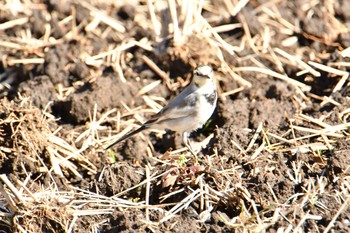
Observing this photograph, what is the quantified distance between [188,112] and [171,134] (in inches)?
27.8

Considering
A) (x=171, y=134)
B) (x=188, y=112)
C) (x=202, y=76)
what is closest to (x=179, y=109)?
(x=188, y=112)

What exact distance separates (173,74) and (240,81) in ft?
2.87

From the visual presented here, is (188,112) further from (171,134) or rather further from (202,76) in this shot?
(171,134)

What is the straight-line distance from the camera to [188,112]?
7223mm

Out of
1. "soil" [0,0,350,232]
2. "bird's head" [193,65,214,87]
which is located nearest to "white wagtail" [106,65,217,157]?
"bird's head" [193,65,214,87]

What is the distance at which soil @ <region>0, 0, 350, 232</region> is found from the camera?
18.7 feet

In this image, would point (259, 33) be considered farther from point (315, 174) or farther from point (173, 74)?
point (315, 174)

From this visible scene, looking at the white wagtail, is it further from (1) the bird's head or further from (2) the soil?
(2) the soil

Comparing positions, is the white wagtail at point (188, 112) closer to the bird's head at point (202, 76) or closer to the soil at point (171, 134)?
the bird's head at point (202, 76)

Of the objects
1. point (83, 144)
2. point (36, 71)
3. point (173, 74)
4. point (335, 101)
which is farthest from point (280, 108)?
point (36, 71)

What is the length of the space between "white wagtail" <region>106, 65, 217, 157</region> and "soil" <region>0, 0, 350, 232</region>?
304 millimetres

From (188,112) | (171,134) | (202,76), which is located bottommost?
(171,134)

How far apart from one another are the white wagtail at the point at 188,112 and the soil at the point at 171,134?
304 mm

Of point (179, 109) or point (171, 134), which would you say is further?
point (171, 134)
